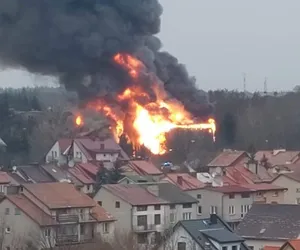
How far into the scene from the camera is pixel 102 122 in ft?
217

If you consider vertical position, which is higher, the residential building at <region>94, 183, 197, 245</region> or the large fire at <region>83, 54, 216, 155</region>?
the large fire at <region>83, 54, 216, 155</region>

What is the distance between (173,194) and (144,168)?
1133 cm

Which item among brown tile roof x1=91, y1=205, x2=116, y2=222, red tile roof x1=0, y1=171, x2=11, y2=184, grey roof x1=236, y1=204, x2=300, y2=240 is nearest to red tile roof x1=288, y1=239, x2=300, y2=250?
grey roof x1=236, y1=204, x2=300, y2=240

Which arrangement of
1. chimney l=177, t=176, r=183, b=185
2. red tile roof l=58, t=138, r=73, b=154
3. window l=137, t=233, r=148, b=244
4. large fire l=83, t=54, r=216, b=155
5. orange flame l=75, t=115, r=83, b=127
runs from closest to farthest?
window l=137, t=233, r=148, b=244
chimney l=177, t=176, r=183, b=185
large fire l=83, t=54, r=216, b=155
red tile roof l=58, t=138, r=73, b=154
orange flame l=75, t=115, r=83, b=127

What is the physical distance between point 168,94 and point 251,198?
1806cm

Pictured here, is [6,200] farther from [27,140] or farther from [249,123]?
[249,123]

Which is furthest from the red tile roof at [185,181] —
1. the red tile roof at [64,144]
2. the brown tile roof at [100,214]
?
the red tile roof at [64,144]

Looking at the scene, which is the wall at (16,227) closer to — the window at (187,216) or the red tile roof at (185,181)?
the window at (187,216)

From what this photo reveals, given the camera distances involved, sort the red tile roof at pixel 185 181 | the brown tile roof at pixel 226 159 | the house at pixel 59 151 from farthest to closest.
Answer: the house at pixel 59 151 < the brown tile roof at pixel 226 159 < the red tile roof at pixel 185 181

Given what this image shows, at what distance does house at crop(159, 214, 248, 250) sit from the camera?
105 ft

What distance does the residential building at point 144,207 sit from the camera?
40531 millimetres

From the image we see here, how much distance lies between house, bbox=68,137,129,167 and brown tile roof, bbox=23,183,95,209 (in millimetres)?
22522

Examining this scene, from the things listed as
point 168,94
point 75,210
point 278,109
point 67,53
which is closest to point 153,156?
point 168,94

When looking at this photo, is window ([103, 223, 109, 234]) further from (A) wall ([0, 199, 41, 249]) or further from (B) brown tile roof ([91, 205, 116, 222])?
(A) wall ([0, 199, 41, 249])
